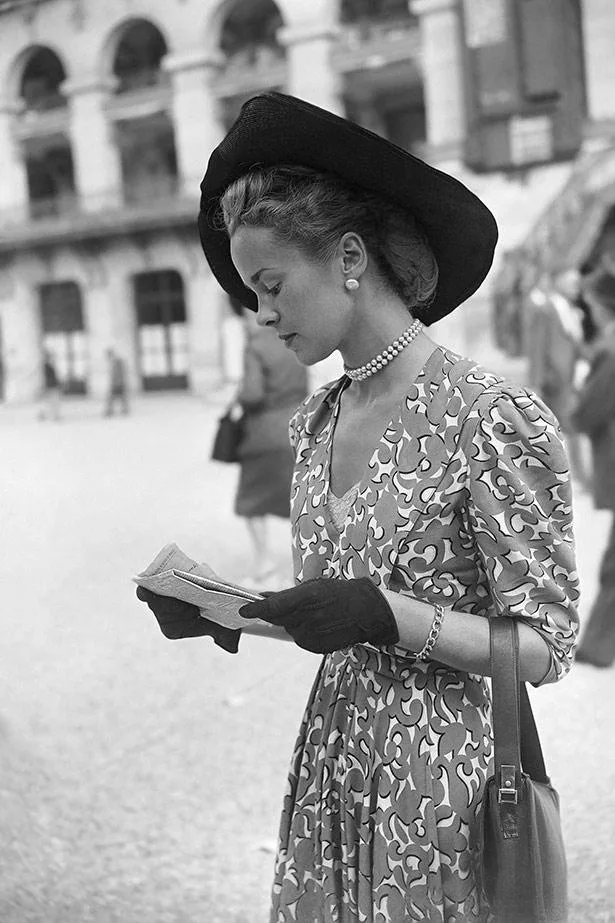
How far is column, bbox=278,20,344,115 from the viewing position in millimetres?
7633

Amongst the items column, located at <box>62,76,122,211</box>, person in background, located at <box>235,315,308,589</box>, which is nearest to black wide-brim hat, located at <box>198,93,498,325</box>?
person in background, located at <box>235,315,308,589</box>

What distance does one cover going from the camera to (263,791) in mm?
3059

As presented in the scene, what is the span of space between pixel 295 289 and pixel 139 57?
7.18 meters

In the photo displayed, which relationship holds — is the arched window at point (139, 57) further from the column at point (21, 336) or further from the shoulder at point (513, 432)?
the shoulder at point (513, 432)

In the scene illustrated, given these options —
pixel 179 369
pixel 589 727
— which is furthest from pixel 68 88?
pixel 589 727

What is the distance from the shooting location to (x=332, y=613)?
101 centimetres

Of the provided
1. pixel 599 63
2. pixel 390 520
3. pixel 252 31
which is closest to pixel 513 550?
pixel 390 520

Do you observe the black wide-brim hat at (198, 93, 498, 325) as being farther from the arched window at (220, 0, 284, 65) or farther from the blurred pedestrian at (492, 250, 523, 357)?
the blurred pedestrian at (492, 250, 523, 357)

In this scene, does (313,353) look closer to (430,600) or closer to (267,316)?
(267,316)

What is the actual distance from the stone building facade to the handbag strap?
5.41 meters

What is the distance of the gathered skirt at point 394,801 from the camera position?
45.6 inches

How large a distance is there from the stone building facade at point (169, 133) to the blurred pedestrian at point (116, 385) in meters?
0.07

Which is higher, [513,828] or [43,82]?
[43,82]

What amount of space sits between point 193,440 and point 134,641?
4.56 meters
